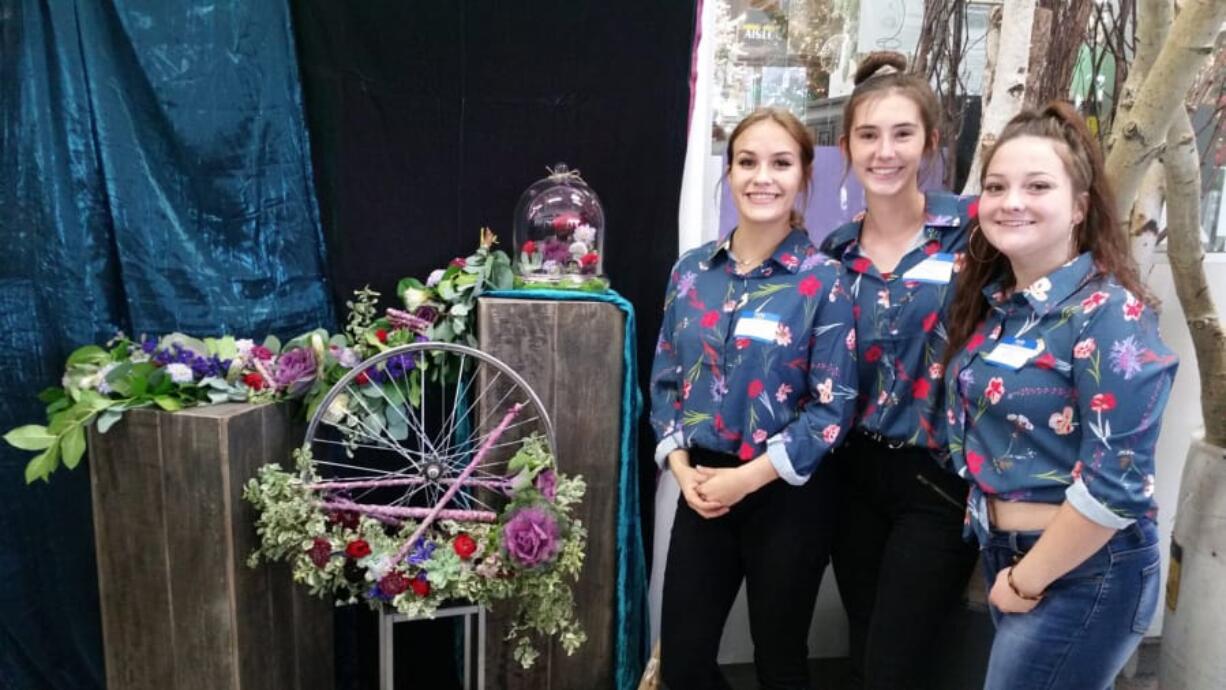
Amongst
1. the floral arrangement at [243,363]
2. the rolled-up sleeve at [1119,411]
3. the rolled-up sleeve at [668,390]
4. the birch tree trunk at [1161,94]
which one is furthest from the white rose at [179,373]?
the birch tree trunk at [1161,94]

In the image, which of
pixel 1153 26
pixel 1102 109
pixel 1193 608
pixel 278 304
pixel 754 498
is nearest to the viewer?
pixel 754 498

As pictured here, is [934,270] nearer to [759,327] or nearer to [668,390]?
[759,327]

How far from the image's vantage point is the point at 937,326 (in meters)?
1.40

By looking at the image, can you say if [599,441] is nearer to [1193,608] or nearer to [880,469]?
[880,469]

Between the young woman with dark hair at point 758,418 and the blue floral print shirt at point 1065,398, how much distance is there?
25 centimetres

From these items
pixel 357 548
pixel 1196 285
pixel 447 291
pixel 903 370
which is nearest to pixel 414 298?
pixel 447 291

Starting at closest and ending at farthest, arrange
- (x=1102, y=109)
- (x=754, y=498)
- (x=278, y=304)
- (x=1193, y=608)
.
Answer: (x=754, y=498) → (x=1193, y=608) → (x=278, y=304) → (x=1102, y=109)

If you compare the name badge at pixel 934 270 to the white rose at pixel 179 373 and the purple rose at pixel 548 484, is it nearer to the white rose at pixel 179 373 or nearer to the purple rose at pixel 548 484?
the purple rose at pixel 548 484

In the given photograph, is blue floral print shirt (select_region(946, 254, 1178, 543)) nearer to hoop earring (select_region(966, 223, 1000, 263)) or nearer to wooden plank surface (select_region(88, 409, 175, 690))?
hoop earring (select_region(966, 223, 1000, 263))

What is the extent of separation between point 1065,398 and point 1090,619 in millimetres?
332

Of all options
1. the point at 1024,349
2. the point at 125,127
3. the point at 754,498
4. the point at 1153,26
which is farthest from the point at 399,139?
the point at 1153,26

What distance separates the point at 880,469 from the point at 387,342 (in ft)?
3.75

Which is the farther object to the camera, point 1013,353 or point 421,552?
point 421,552

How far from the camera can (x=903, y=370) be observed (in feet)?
4.70
